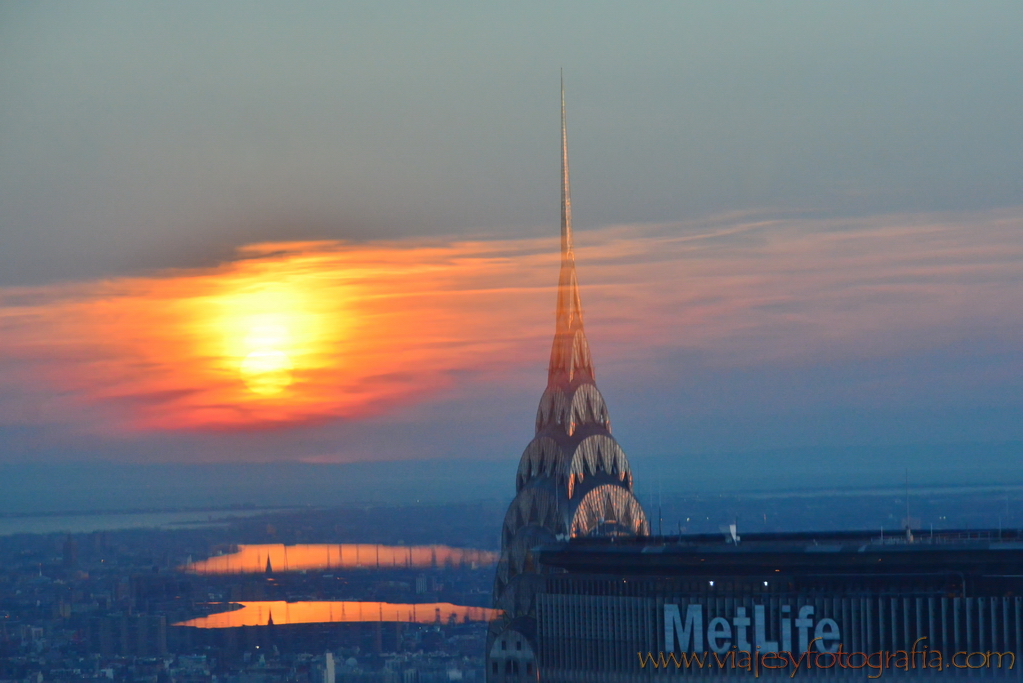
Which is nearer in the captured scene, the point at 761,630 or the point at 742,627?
the point at 761,630

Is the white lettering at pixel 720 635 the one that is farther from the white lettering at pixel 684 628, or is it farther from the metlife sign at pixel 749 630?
the white lettering at pixel 684 628

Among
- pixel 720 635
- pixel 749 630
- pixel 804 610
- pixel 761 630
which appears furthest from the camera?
pixel 720 635

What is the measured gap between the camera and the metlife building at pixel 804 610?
507 ft

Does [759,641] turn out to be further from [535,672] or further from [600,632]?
[535,672]

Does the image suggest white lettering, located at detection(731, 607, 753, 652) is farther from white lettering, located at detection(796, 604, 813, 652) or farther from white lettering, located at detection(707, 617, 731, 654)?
white lettering, located at detection(796, 604, 813, 652)

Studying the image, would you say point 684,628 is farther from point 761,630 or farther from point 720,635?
point 761,630

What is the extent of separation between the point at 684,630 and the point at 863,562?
61.3ft

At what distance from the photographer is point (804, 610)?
158m

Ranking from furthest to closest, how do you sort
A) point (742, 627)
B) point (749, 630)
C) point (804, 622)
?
point (749, 630) < point (742, 627) < point (804, 622)

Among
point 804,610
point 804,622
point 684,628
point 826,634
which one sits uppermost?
point 804,610

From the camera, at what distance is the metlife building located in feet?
507

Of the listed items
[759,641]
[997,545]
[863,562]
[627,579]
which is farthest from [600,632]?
[997,545]

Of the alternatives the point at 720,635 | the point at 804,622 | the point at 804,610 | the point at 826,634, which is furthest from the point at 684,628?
the point at 826,634

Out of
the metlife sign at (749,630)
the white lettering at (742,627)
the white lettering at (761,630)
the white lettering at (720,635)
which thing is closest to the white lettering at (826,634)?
the metlife sign at (749,630)
